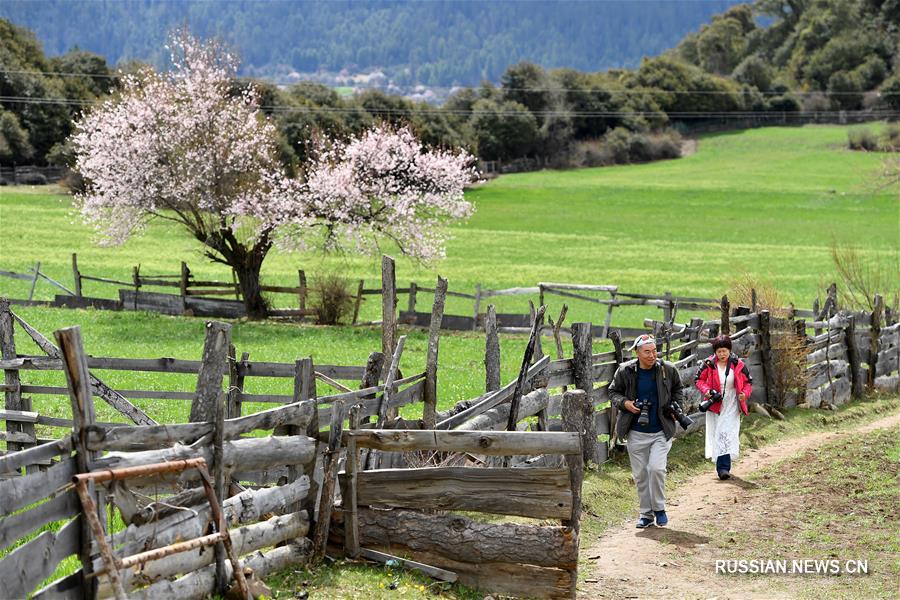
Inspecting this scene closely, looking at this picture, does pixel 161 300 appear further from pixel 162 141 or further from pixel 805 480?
pixel 805 480

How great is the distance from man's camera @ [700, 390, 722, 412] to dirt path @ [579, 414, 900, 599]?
924 mm

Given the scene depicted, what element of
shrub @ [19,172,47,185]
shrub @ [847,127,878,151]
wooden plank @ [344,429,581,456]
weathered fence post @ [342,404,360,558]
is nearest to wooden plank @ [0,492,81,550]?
weathered fence post @ [342,404,360,558]

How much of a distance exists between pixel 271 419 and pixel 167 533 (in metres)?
1.28

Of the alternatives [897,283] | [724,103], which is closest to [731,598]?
[897,283]

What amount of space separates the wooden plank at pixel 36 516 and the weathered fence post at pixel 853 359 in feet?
58.9

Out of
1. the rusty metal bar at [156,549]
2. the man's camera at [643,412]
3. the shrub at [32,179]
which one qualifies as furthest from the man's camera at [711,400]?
the shrub at [32,179]

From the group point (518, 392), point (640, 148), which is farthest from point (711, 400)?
point (640, 148)

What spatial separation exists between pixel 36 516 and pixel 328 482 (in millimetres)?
2763

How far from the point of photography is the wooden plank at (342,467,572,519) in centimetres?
895

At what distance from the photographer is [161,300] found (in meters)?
34.5

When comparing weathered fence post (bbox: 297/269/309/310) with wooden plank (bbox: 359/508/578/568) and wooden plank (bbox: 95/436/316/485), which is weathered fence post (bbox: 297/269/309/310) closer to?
wooden plank (bbox: 359/508/578/568)

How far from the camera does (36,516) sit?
6.77m

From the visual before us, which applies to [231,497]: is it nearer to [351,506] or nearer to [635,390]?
[351,506]

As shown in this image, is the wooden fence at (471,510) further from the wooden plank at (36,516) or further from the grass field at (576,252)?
the wooden plank at (36,516)
